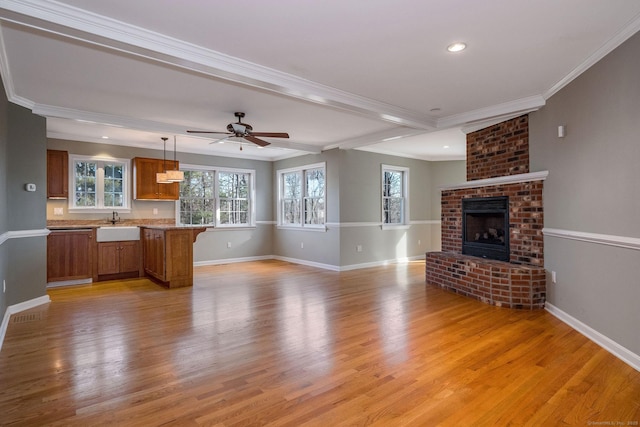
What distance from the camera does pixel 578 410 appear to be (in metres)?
2.08

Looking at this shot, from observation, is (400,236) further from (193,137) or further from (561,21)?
(561,21)

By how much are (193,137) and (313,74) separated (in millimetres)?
3404

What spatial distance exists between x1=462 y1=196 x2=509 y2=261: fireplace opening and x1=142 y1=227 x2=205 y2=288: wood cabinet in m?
4.25

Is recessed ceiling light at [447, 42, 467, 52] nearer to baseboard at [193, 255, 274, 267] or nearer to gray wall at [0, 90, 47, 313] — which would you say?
gray wall at [0, 90, 47, 313]

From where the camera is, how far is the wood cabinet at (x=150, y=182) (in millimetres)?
6680

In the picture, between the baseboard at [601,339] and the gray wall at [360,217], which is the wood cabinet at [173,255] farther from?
the baseboard at [601,339]

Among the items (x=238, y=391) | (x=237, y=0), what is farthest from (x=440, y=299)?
(x=237, y=0)

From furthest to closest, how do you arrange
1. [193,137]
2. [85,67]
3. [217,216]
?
1. [217,216]
2. [193,137]
3. [85,67]

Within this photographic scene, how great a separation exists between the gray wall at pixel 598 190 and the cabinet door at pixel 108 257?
21.4 feet

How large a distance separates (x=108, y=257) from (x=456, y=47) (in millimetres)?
6087

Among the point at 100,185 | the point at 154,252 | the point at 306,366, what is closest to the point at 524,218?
the point at 306,366

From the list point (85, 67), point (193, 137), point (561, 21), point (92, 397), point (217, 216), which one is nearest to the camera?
point (92, 397)

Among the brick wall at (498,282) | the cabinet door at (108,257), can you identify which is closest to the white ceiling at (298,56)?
the brick wall at (498,282)

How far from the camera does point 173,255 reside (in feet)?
18.0
